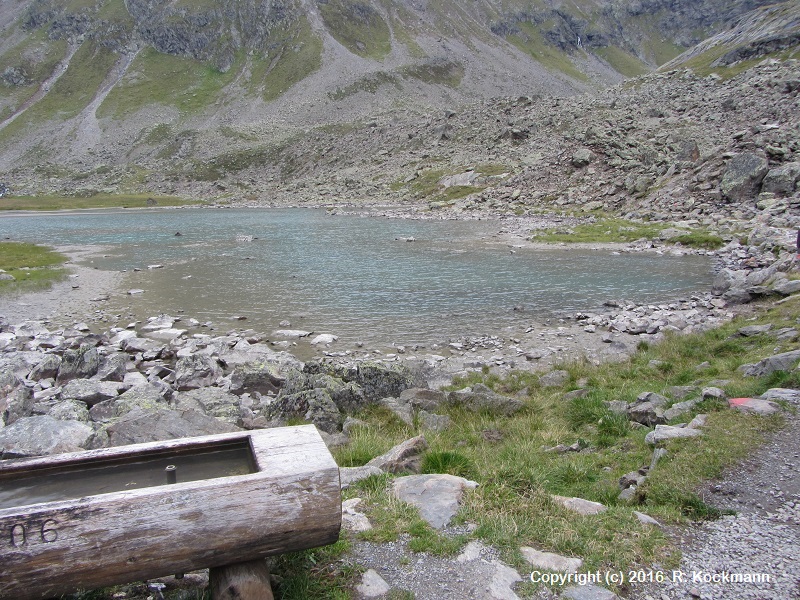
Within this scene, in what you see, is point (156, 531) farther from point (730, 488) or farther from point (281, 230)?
point (281, 230)

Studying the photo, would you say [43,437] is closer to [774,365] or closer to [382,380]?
[382,380]

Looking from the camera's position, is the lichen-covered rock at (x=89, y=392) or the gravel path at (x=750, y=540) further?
the lichen-covered rock at (x=89, y=392)

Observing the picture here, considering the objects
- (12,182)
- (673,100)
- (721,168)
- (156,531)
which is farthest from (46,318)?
(12,182)

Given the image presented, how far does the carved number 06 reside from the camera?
4121 mm

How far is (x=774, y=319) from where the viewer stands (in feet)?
49.1

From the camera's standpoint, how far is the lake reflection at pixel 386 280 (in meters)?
22.0

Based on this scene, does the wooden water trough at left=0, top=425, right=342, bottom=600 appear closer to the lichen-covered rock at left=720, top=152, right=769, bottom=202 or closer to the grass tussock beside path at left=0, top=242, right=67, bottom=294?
the grass tussock beside path at left=0, top=242, right=67, bottom=294

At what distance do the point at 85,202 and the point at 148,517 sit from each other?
12580 centimetres

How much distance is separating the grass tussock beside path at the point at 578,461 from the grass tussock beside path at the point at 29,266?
2754cm

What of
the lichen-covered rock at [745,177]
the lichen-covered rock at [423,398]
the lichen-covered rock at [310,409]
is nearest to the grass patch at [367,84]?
the lichen-covered rock at [745,177]

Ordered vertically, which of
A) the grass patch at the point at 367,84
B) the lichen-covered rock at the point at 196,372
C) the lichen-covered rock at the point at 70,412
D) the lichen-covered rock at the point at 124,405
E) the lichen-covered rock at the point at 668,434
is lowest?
the lichen-covered rock at the point at 196,372

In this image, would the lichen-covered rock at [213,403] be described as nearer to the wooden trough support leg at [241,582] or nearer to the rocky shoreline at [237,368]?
the rocky shoreline at [237,368]

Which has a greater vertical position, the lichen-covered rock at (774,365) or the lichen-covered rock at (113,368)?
the lichen-covered rock at (774,365)

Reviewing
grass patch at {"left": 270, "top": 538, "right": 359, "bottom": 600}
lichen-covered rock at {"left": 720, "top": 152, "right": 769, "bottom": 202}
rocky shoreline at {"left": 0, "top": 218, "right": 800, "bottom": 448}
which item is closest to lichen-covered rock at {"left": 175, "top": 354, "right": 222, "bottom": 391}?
rocky shoreline at {"left": 0, "top": 218, "right": 800, "bottom": 448}
